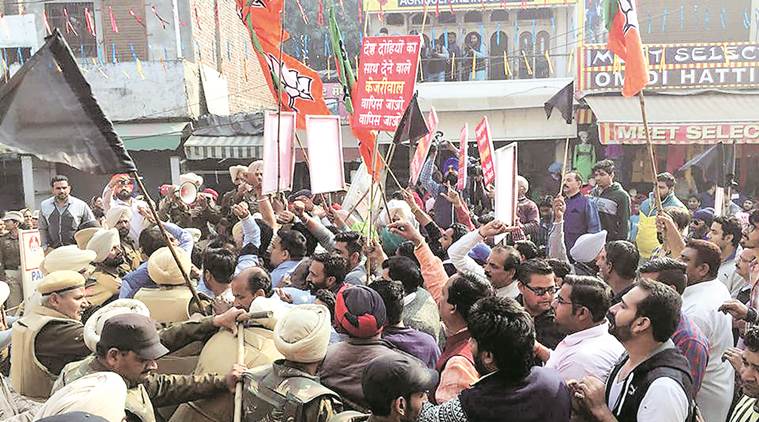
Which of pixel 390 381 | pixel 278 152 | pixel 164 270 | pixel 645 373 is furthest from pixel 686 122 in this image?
pixel 390 381

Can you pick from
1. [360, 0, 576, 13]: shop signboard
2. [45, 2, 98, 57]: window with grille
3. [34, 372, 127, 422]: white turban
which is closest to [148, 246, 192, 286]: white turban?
[34, 372, 127, 422]: white turban

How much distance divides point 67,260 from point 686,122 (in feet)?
45.4

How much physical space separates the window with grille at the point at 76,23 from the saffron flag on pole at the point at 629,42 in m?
13.5

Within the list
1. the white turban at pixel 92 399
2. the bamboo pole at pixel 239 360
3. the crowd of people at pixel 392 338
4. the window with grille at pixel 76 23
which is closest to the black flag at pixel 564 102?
the crowd of people at pixel 392 338

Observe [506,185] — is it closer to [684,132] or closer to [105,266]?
[105,266]

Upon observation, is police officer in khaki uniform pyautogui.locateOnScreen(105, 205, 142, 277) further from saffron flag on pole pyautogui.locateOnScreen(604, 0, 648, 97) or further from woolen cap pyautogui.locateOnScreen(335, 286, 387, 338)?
saffron flag on pole pyautogui.locateOnScreen(604, 0, 648, 97)

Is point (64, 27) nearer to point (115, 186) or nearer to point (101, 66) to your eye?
point (101, 66)

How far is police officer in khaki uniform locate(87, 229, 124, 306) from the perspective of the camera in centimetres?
494

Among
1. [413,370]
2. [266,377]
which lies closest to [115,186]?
[266,377]

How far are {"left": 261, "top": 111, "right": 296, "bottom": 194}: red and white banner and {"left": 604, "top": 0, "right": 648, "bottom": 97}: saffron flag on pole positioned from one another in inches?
116

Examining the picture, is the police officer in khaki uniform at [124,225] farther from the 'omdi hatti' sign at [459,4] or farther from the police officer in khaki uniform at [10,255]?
the 'omdi hatti' sign at [459,4]

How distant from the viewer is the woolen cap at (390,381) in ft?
7.53

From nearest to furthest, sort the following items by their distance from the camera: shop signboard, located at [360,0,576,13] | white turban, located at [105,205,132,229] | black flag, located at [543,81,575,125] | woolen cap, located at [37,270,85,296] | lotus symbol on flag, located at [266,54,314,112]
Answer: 1. woolen cap, located at [37,270,85,296]
2. lotus symbol on flag, located at [266,54,314,112]
3. white turban, located at [105,205,132,229]
4. black flag, located at [543,81,575,125]
5. shop signboard, located at [360,0,576,13]

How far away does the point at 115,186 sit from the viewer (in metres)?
8.70
